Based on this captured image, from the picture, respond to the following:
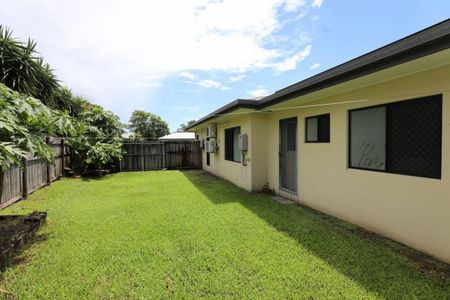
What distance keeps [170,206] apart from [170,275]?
330cm

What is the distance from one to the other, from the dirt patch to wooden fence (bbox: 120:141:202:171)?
9.61 meters

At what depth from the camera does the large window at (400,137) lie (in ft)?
10.7

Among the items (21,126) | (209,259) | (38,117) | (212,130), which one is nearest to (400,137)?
(209,259)

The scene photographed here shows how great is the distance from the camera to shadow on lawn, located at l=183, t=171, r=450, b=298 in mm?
2619

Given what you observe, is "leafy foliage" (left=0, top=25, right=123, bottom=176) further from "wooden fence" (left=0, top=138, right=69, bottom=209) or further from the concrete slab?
the concrete slab

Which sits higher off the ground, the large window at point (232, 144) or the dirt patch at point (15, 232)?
the large window at point (232, 144)

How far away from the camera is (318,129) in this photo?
223 inches

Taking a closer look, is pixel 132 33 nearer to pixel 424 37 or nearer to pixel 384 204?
pixel 424 37

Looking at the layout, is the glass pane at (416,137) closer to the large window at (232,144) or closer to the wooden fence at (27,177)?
the large window at (232,144)

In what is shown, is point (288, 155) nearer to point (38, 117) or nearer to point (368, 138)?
point (368, 138)

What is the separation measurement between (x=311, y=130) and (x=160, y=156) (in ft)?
36.1

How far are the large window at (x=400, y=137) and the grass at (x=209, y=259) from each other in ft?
4.20

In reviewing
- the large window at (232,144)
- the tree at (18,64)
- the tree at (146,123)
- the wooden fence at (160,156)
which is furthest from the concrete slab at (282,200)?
the tree at (146,123)

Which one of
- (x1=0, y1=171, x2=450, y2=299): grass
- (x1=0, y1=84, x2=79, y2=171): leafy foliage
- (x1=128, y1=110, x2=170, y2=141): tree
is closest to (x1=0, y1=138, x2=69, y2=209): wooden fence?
(x1=0, y1=171, x2=450, y2=299): grass
